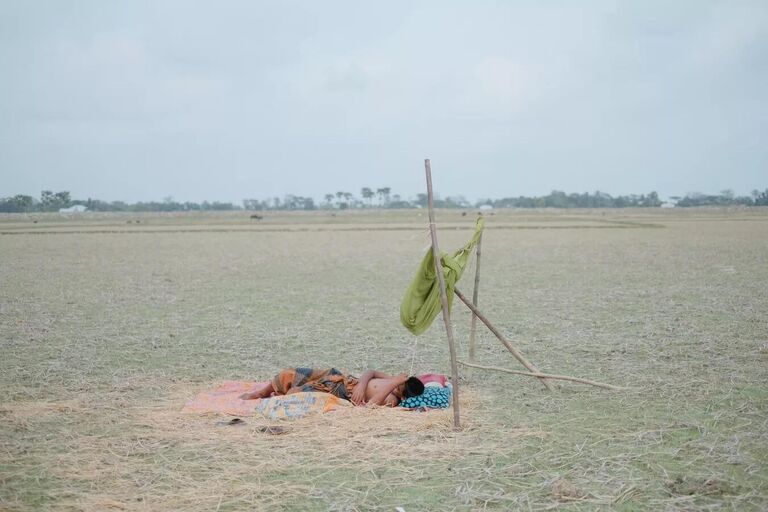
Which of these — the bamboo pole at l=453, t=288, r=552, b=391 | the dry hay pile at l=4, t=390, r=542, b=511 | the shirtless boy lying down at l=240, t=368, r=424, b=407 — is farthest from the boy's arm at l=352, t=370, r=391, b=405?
the bamboo pole at l=453, t=288, r=552, b=391

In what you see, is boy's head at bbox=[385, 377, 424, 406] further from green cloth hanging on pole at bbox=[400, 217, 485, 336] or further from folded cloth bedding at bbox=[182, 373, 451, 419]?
green cloth hanging on pole at bbox=[400, 217, 485, 336]

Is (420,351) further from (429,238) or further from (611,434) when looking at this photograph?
(611,434)

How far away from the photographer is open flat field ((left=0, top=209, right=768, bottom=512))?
12.8 feet

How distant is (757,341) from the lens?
779 centimetres

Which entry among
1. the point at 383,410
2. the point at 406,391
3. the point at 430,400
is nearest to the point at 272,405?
the point at 383,410

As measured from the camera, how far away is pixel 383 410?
5.38 meters

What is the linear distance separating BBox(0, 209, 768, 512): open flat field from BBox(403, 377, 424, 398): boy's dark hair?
32 cm

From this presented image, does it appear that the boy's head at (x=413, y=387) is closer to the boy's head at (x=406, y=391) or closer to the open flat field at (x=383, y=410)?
the boy's head at (x=406, y=391)

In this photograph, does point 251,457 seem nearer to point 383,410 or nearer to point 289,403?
point 289,403

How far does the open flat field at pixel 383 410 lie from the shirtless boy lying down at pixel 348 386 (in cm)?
27

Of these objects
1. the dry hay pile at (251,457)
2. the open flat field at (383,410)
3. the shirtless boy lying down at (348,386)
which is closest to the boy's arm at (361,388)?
the shirtless boy lying down at (348,386)

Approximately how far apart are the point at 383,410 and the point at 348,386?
593 millimetres

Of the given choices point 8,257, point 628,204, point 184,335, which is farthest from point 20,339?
point 628,204

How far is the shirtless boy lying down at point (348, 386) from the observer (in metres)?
5.59
